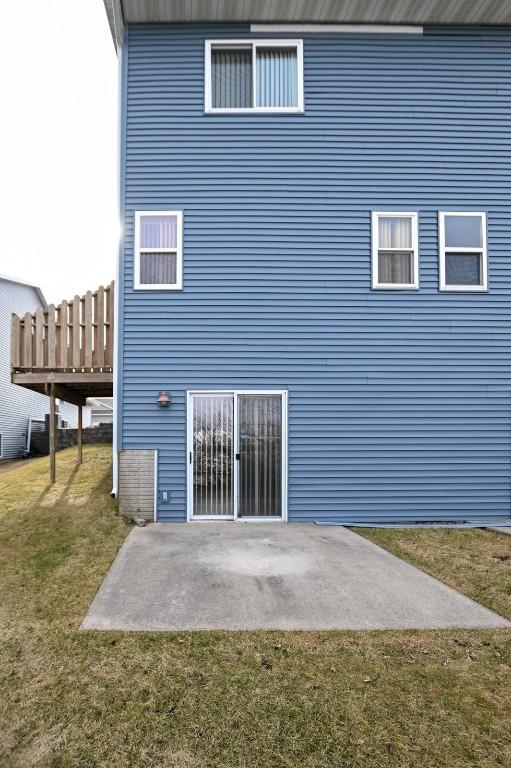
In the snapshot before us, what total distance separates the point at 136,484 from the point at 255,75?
281 inches

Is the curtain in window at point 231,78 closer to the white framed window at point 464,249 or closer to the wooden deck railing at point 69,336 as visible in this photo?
the wooden deck railing at point 69,336

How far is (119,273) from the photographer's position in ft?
23.4

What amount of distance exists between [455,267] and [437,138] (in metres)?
2.25

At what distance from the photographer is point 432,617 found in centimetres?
387

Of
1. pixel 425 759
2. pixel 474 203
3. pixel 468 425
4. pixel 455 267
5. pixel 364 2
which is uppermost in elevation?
pixel 364 2

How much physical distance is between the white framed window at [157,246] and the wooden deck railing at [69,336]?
855 millimetres

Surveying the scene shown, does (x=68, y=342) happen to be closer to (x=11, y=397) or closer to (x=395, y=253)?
(x=395, y=253)

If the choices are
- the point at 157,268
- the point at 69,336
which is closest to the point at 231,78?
the point at 157,268

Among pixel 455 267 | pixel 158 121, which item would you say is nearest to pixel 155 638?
pixel 455 267

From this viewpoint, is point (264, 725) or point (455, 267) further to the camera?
point (455, 267)

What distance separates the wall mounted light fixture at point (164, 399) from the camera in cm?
692

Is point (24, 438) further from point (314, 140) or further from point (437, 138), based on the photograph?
point (437, 138)

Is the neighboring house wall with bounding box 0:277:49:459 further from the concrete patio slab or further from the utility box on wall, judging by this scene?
the concrete patio slab

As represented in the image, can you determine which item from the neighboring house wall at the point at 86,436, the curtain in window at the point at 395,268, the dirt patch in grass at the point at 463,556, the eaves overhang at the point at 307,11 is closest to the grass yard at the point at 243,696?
the dirt patch in grass at the point at 463,556
